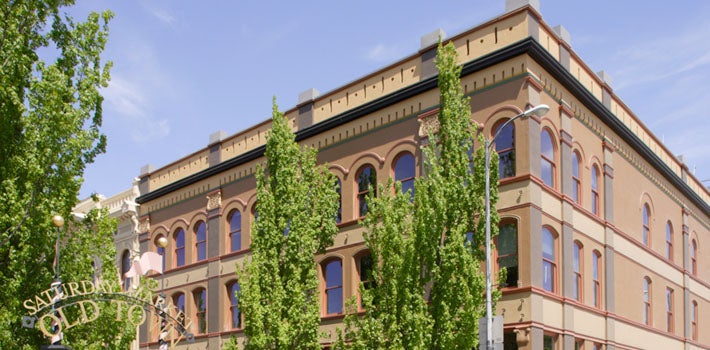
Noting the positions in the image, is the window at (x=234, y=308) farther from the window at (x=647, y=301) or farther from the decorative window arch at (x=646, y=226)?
the decorative window arch at (x=646, y=226)

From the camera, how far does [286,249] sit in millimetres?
24594

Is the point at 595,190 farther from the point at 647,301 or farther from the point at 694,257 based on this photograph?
the point at 694,257

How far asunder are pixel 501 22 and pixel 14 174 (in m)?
13.8

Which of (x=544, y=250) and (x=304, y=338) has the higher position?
(x=544, y=250)

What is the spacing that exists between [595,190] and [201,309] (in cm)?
1654

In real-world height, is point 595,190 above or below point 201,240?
above

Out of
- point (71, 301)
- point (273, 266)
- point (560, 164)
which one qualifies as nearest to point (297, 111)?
point (273, 266)

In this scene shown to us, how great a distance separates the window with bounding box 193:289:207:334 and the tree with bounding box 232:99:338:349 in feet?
28.2

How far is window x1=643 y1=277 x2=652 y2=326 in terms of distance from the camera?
97.6 ft

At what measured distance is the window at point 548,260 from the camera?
78.0ft

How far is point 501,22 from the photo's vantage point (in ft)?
80.3

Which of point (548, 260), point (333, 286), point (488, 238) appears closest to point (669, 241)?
point (548, 260)

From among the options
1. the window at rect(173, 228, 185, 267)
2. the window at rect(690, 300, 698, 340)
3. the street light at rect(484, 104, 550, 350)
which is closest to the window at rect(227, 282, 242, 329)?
the window at rect(173, 228, 185, 267)

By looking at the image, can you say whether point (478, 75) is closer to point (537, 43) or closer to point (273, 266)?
point (537, 43)
